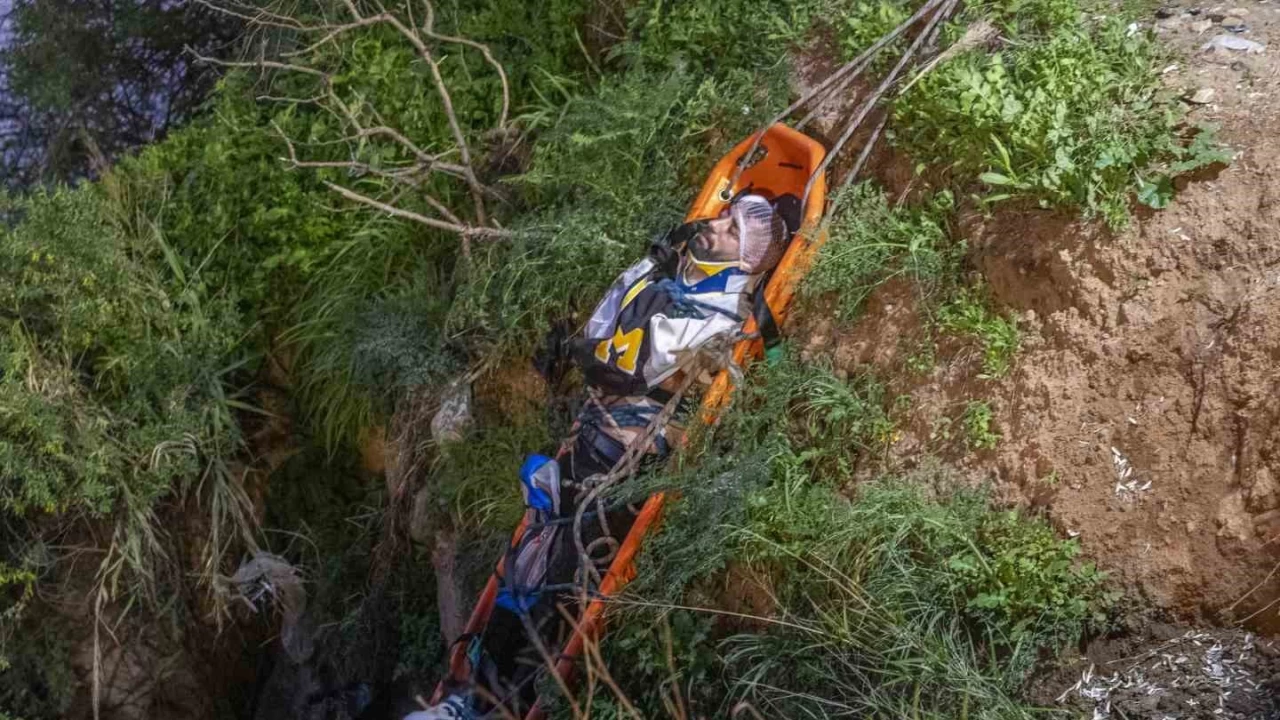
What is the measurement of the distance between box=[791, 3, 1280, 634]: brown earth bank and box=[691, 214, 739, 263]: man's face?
81cm

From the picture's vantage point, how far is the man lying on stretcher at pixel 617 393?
3.95m

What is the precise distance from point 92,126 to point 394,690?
3179 millimetres

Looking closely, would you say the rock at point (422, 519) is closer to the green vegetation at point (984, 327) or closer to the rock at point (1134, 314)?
the green vegetation at point (984, 327)

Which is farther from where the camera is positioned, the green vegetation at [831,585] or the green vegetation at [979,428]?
the green vegetation at [979,428]

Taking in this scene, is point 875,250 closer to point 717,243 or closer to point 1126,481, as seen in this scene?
point 717,243

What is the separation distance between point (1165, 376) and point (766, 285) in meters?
1.30

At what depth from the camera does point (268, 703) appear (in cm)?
557

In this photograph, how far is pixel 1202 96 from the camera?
3.21 metres

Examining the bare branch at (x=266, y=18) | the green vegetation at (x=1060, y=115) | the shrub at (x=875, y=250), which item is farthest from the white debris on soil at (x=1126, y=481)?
the bare branch at (x=266, y=18)

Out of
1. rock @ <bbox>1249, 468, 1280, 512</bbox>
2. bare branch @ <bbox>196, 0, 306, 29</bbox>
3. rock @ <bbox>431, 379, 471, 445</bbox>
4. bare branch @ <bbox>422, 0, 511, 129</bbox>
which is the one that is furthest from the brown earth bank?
bare branch @ <bbox>196, 0, 306, 29</bbox>

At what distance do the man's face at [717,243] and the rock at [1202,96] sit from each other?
1.41m

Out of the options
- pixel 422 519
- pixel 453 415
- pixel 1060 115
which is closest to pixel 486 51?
pixel 453 415

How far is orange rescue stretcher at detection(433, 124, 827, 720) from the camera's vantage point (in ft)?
12.4

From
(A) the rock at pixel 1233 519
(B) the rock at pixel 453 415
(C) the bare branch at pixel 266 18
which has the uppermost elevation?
(C) the bare branch at pixel 266 18
